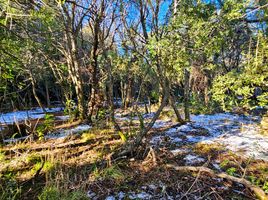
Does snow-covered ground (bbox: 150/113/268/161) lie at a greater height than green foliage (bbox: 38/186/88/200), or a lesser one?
greater

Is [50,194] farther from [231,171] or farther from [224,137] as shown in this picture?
[224,137]

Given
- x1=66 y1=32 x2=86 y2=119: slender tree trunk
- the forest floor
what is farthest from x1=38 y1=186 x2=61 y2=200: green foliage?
x1=66 y1=32 x2=86 y2=119: slender tree trunk

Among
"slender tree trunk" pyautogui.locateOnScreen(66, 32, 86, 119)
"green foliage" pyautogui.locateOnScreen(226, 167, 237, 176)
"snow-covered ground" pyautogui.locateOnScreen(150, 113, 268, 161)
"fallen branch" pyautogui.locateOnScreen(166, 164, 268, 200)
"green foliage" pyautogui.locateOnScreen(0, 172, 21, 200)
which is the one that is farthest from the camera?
"slender tree trunk" pyautogui.locateOnScreen(66, 32, 86, 119)

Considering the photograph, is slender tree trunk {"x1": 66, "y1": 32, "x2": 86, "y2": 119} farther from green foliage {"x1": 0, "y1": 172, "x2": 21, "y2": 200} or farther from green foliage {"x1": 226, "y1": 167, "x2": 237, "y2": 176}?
green foliage {"x1": 226, "y1": 167, "x2": 237, "y2": 176}

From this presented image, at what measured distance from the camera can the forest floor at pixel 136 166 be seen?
313 cm

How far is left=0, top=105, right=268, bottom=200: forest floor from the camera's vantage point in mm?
3131

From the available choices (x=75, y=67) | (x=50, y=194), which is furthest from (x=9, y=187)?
(x=75, y=67)

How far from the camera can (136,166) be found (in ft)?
13.0

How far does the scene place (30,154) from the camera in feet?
15.1

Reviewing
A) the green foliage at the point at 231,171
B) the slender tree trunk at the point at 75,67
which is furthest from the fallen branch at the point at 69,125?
the green foliage at the point at 231,171

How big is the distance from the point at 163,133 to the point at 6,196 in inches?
158

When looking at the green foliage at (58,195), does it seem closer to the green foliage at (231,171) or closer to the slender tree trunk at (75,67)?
the green foliage at (231,171)

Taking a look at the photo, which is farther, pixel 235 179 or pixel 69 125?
pixel 69 125

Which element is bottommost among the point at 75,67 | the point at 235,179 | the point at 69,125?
the point at 235,179
